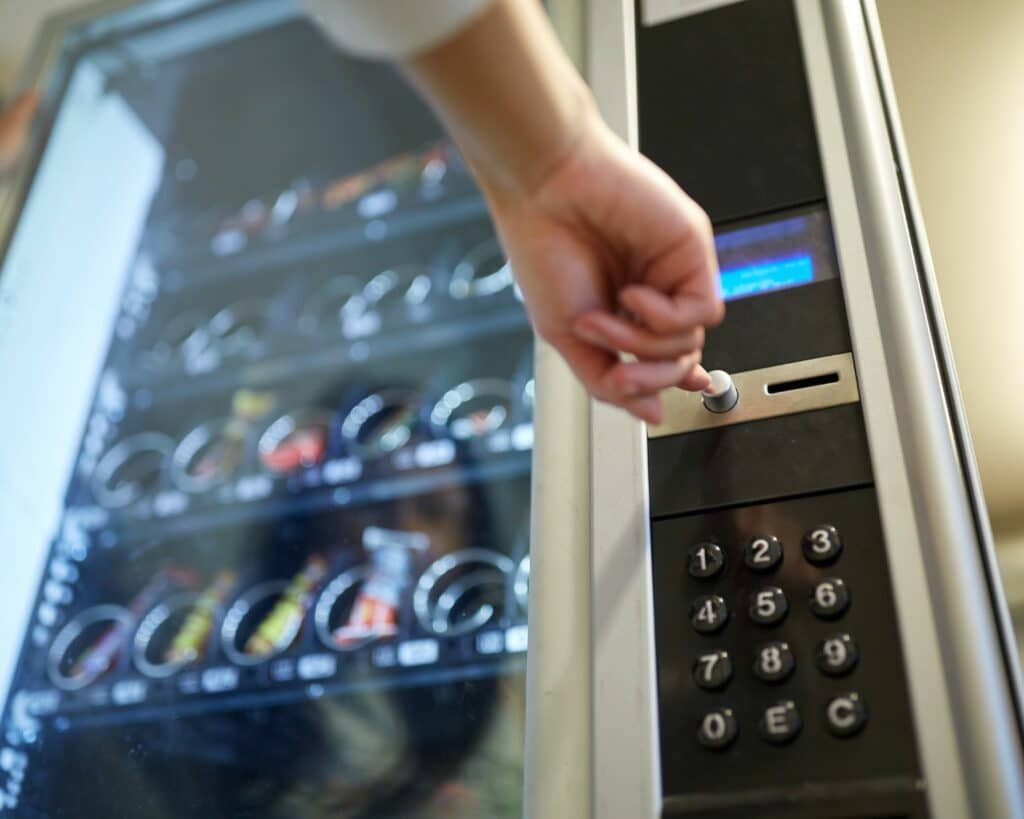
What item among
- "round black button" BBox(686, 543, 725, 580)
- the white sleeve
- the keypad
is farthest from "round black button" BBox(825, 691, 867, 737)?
the white sleeve

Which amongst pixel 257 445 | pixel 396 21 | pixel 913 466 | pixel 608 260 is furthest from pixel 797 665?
pixel 257 445

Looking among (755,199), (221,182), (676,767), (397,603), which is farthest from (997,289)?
(221,182)

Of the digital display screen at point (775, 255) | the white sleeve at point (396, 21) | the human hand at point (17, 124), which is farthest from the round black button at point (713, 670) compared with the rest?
the human hand at point (17, 124)

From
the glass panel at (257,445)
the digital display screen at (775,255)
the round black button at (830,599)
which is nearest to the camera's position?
the round black button at (830,599)

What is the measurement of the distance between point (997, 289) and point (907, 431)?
206 mm

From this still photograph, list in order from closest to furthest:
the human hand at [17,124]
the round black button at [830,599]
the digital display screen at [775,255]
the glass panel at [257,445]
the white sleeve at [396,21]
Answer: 1. the white sleeve at [396,21]
2. the round black button at [830,599]
3. the digital display screen at [775,255]
4. the glass panel at [257,445]
5. the human hand at [17,124]

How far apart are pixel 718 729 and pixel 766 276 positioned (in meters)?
0.32

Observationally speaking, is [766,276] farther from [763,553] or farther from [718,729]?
[718,729]

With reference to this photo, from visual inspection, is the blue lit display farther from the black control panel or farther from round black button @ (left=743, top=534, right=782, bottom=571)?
round black button @ (left=743, top=534, right=782, bottom=571)

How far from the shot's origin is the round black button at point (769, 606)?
24.6 inches

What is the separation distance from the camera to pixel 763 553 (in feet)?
2.13

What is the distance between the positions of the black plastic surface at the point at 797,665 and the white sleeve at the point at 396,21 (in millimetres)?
332

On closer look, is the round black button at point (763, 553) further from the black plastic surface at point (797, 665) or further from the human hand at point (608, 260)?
the human hand at point (608, 260)

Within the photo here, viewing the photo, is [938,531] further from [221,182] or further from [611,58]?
[221,182]
